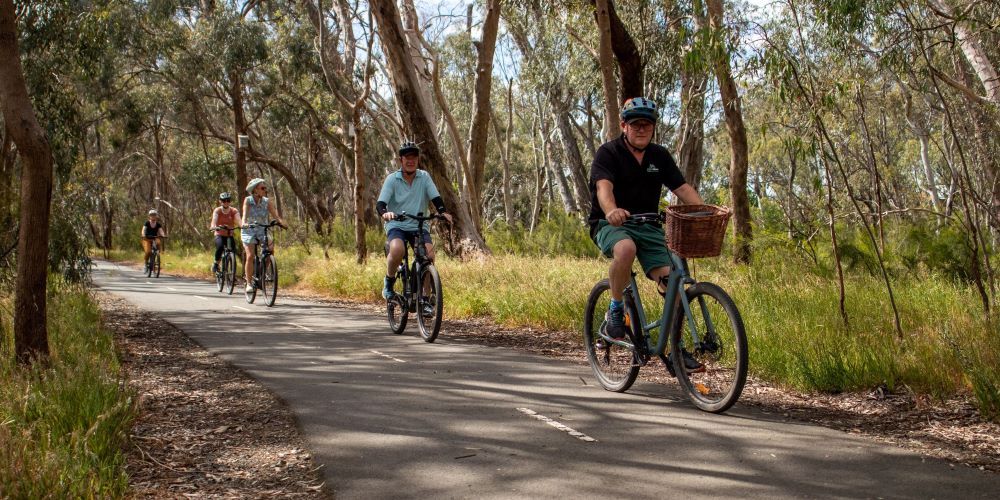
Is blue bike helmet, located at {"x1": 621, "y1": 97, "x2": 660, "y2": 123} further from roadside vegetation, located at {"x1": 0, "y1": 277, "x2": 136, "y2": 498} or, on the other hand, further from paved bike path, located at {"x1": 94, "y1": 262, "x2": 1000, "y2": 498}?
roadside vegetation, located at {"x1": 0, "y1": 277, "x2": 136, "y2": 498}

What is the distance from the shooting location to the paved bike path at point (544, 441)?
13.4ft

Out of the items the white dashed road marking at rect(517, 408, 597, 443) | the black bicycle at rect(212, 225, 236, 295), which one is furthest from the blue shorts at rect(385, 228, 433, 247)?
the black bicycle at rect(212, 225, 236, 295)

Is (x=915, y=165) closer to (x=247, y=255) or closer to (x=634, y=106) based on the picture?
(x=247, y=255)

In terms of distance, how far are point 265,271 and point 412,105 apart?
4.20 m

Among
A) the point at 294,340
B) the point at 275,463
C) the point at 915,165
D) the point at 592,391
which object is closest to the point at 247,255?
the point at 294,340

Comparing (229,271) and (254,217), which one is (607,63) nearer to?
(254,217)

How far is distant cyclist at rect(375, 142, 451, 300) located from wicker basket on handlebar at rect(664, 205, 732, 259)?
464cm

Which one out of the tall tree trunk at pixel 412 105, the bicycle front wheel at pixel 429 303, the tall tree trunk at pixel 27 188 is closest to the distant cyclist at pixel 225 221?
the tall tree trunk at pixel 412 105

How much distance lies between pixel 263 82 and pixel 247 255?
2151 centimetres

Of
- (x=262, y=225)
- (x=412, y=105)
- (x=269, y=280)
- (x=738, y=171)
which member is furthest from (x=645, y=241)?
(x=412, y=105)

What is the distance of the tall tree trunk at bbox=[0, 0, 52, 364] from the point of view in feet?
20.9

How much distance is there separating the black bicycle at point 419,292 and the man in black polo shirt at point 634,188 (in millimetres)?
3571

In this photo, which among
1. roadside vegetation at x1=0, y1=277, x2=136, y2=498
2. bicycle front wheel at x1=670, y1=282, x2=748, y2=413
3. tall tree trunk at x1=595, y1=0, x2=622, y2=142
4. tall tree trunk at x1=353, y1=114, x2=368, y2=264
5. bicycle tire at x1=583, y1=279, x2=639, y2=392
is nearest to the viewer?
roadside vegetation at x1=0, y1=277, x2=136, y2=498

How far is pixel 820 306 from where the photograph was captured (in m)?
8.31
